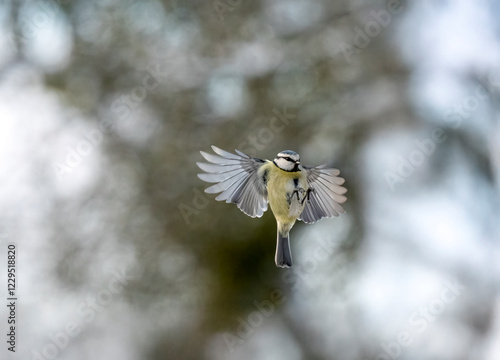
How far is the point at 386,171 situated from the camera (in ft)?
10.2

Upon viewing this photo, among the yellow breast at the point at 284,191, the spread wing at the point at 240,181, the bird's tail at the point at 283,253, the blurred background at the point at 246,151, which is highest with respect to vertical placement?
the blurred background at the point at 246,151

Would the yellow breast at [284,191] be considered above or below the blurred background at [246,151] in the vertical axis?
below

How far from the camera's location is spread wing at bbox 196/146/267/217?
0.72 metres

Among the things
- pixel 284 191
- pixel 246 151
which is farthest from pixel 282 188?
pixel 246 151

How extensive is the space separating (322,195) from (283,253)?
0.12m

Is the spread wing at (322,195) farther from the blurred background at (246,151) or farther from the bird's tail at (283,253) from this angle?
the blurred background at (246,151)

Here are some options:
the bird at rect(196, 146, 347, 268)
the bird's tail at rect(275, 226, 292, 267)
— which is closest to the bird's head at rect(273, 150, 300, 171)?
the bird at rect(196, 146, 347, 268)

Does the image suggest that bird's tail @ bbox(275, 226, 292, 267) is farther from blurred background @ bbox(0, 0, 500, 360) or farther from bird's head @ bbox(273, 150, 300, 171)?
blurred background @ bbox(0, 0, 500, 360)

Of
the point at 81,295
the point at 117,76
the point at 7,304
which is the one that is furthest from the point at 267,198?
the point at 117,76

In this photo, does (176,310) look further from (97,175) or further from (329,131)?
(329,131)

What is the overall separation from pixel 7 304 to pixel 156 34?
176 cm

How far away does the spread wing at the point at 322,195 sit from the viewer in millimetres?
760

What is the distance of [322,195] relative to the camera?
80cm

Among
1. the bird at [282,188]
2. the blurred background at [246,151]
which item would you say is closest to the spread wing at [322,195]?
the bird at [282,188]
